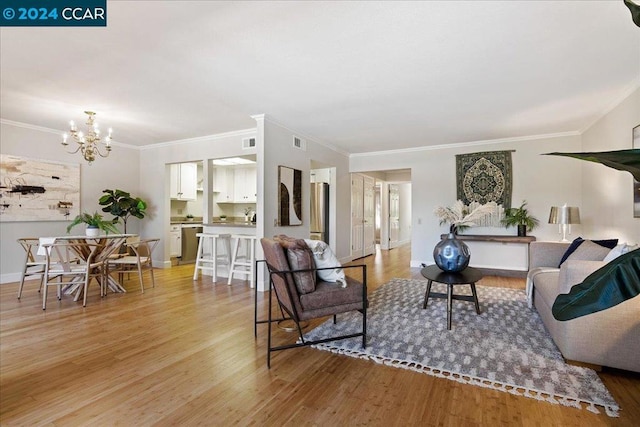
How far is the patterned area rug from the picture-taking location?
78.5 inches

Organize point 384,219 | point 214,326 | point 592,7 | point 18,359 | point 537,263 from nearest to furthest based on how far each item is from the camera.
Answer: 1. point 592,7
2. point 18,359
3. point 214,326
4. point 537,263
5. point 384,219

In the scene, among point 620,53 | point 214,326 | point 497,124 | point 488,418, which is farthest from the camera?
point 497,124

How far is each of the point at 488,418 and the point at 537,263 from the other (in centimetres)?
277

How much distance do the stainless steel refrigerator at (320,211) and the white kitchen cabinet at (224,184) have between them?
9.04ft

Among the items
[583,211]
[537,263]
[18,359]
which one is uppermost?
[583,211]

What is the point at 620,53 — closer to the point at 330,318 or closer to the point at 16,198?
the point at 330,318

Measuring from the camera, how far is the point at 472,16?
221 centimetres

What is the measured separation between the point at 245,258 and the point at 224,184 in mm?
4025

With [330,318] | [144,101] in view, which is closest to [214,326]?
[330,318]

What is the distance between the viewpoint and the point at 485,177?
596 centimetres

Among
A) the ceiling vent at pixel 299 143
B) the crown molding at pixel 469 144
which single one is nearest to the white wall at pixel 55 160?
the ceiling vent at pixel 299 143

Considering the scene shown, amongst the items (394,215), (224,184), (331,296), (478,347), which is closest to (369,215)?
(394,215)

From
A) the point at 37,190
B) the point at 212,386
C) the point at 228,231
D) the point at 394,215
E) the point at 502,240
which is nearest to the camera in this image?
the point at 212,386

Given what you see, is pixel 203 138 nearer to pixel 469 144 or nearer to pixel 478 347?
pixel 469 144
